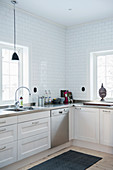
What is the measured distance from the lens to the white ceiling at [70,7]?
3.40 metres

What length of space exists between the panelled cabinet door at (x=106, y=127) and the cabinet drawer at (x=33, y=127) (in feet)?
3.25

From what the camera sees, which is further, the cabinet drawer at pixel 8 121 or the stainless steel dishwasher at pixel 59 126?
the stainless steel dishwasher at pixel 59 126

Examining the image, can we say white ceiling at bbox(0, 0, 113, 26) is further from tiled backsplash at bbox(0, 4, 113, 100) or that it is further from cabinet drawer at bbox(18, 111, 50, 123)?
cabinet drawer at bbox(18, 111, 50, 123)

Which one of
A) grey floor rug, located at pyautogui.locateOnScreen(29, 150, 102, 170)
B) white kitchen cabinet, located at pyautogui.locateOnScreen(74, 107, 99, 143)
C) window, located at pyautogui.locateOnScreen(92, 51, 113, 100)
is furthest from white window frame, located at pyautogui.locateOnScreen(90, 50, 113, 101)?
grey floor rug, located at pyautogui.locateOnScreen(29, 150, 102, 170)

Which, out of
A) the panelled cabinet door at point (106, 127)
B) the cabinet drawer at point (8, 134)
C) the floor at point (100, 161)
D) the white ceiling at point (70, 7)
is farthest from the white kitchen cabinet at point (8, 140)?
the white ceiling at point (70, 7)

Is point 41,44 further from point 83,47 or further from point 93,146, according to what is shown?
point 93,146

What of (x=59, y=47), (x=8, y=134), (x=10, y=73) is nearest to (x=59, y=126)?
(x=8, y=134)

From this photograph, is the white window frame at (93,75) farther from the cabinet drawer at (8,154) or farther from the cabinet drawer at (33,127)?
the cabinet drawer at (8,154)

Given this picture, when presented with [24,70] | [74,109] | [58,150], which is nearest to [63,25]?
[24,70]

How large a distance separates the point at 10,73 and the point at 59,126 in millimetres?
1334

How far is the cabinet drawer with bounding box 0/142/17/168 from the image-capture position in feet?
8.80

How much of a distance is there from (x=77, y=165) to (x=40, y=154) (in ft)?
2.13

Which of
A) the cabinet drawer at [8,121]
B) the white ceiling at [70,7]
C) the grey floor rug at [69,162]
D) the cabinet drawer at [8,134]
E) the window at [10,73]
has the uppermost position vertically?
the white ceiling at [70,7]

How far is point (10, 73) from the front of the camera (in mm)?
3732
